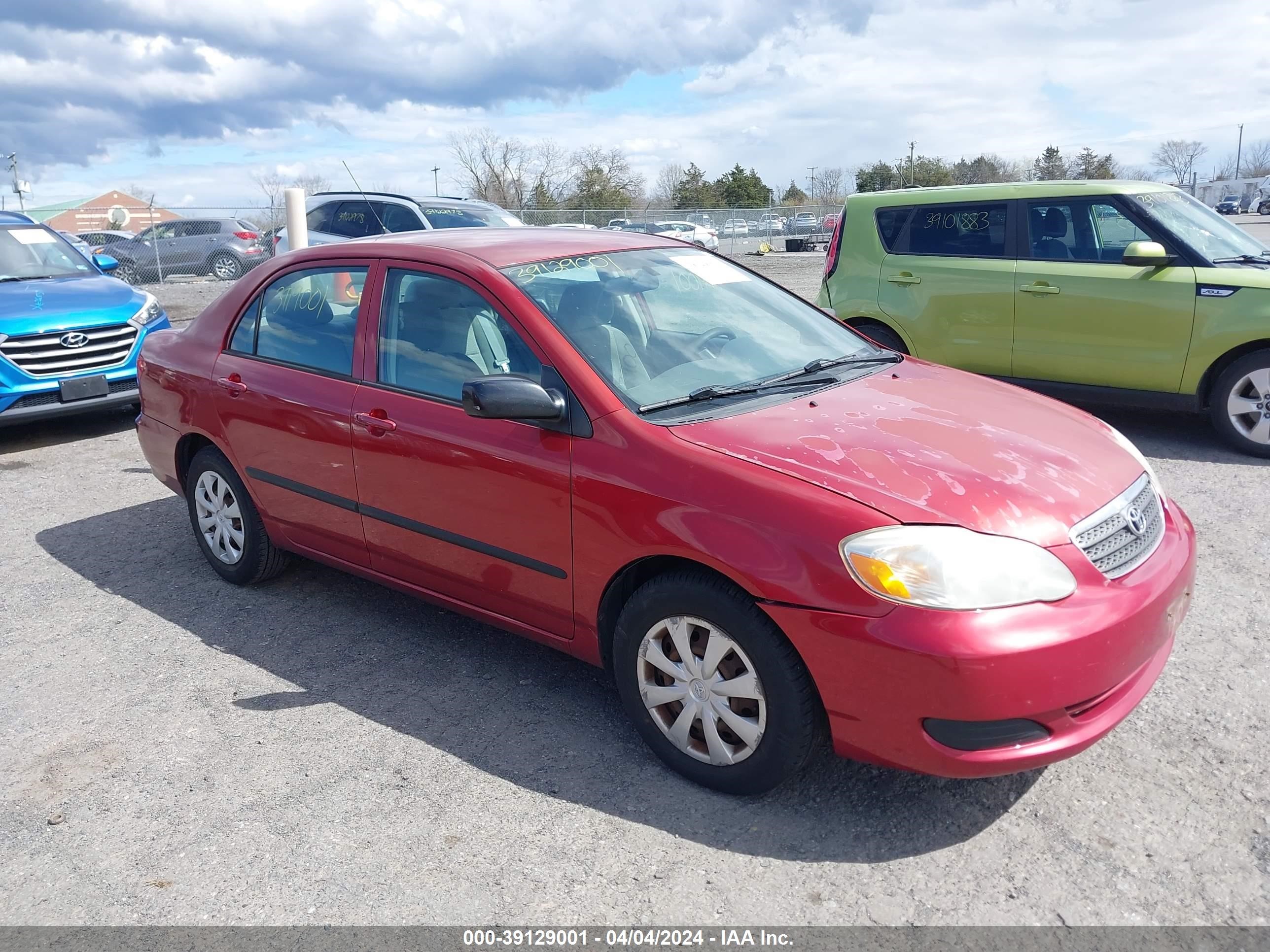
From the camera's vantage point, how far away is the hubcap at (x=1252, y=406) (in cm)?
658

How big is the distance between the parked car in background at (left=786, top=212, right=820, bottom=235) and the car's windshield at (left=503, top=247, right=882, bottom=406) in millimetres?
39264

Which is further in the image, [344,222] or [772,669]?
[344,222]

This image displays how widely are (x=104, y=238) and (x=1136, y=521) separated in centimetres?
2740

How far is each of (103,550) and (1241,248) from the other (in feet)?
24.8

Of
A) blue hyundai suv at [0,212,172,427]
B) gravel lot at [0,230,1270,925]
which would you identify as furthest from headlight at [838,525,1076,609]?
blue hyundai suv at [0,212,172,427]

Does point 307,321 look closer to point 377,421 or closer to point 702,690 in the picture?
point 377,421

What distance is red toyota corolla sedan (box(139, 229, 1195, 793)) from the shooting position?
106 inches

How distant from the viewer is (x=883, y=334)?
8.12 m

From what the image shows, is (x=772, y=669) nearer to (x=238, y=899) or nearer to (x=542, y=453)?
(x=542, y=453)

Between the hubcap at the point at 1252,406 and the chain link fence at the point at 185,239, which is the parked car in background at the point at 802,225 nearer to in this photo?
the chain link fence at the point at 185,239

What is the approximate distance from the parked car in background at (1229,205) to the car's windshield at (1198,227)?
57.6 metres

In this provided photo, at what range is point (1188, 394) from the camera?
6.86 metres

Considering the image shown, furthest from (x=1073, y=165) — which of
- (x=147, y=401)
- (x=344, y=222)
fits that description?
(x=147, y=401)

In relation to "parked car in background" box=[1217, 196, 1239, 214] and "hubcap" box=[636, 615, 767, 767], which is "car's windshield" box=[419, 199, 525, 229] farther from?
"parked car in background" box=[1217, 196, 1239, 214]
